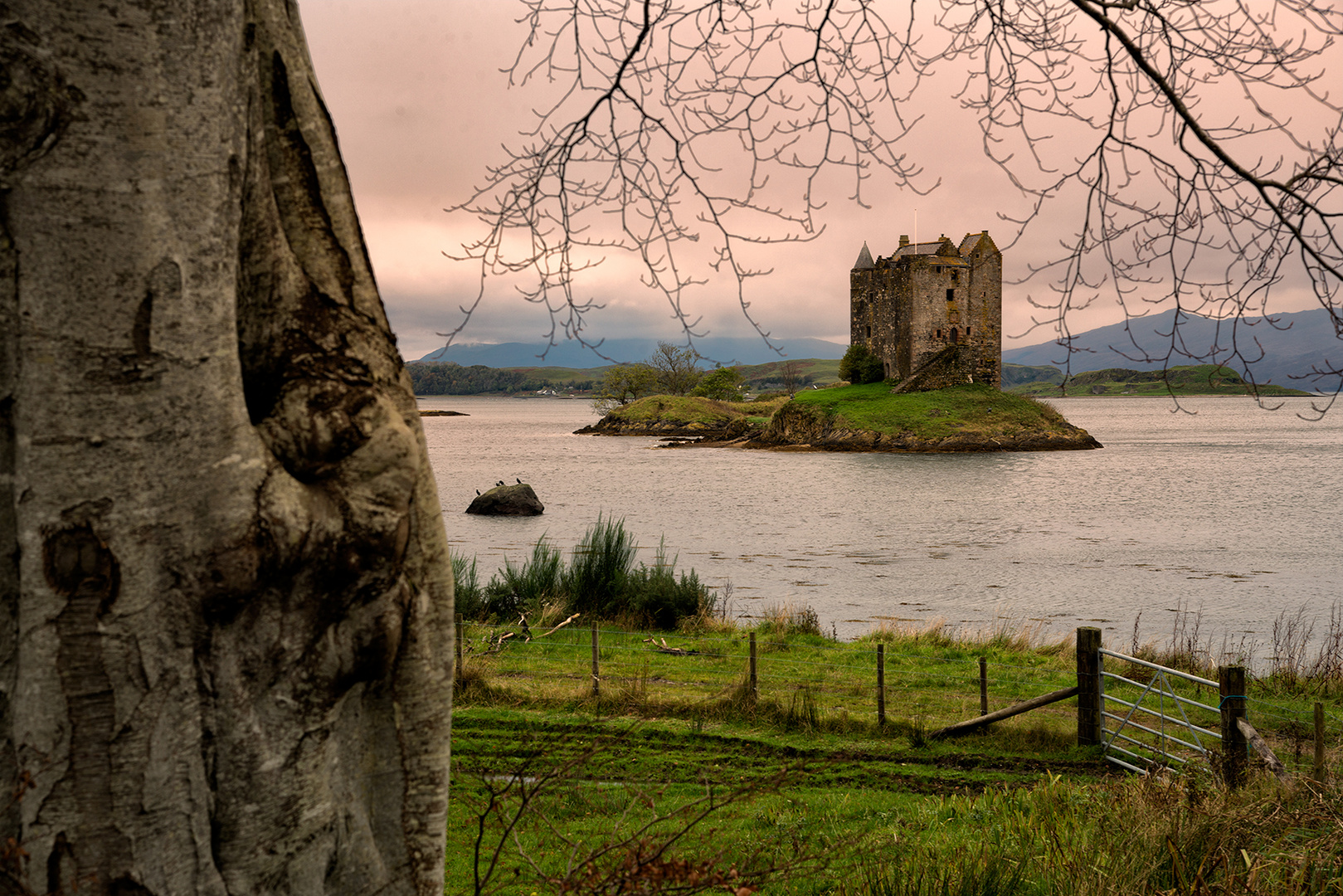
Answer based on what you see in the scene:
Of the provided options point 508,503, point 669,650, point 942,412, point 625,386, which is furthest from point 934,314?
point 669,650

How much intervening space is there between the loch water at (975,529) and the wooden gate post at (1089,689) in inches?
146

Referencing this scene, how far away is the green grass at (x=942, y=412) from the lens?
221 feet

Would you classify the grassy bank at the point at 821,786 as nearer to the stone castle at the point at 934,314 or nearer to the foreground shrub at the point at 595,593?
the foreground shrub at the point at 595,593

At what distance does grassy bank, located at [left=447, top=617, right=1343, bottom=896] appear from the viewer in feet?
14.4

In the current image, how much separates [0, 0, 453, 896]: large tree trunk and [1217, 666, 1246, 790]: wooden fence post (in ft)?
25.8

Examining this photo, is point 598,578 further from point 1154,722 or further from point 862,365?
point 862,365

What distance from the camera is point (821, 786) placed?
864 cm

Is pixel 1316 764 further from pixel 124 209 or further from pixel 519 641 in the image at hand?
pixel 519 641

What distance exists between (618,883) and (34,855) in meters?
1.83

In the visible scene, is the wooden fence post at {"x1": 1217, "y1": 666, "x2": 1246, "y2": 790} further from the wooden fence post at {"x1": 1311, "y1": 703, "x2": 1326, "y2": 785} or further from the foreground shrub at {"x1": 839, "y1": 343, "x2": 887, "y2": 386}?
the foreground shrub at {"x1": 839, "y1": 343, "x2": 887, "y2": 386}

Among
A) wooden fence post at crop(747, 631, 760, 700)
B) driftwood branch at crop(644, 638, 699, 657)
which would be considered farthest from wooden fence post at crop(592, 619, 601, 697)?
driftwood branch at crop(644, 638, 699, 657)

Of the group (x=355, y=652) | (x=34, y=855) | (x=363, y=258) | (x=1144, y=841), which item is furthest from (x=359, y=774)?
(x=1144, y=841)

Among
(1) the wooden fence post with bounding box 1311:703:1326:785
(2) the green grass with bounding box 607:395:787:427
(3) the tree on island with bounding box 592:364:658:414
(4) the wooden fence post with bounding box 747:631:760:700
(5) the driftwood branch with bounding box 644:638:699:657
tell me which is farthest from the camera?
(3) the tree on island with bounding box 592:364:658:414

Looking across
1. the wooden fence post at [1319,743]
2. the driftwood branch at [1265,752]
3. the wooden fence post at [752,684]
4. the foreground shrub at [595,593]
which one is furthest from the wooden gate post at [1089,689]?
the foreground shrub at [595,593]
